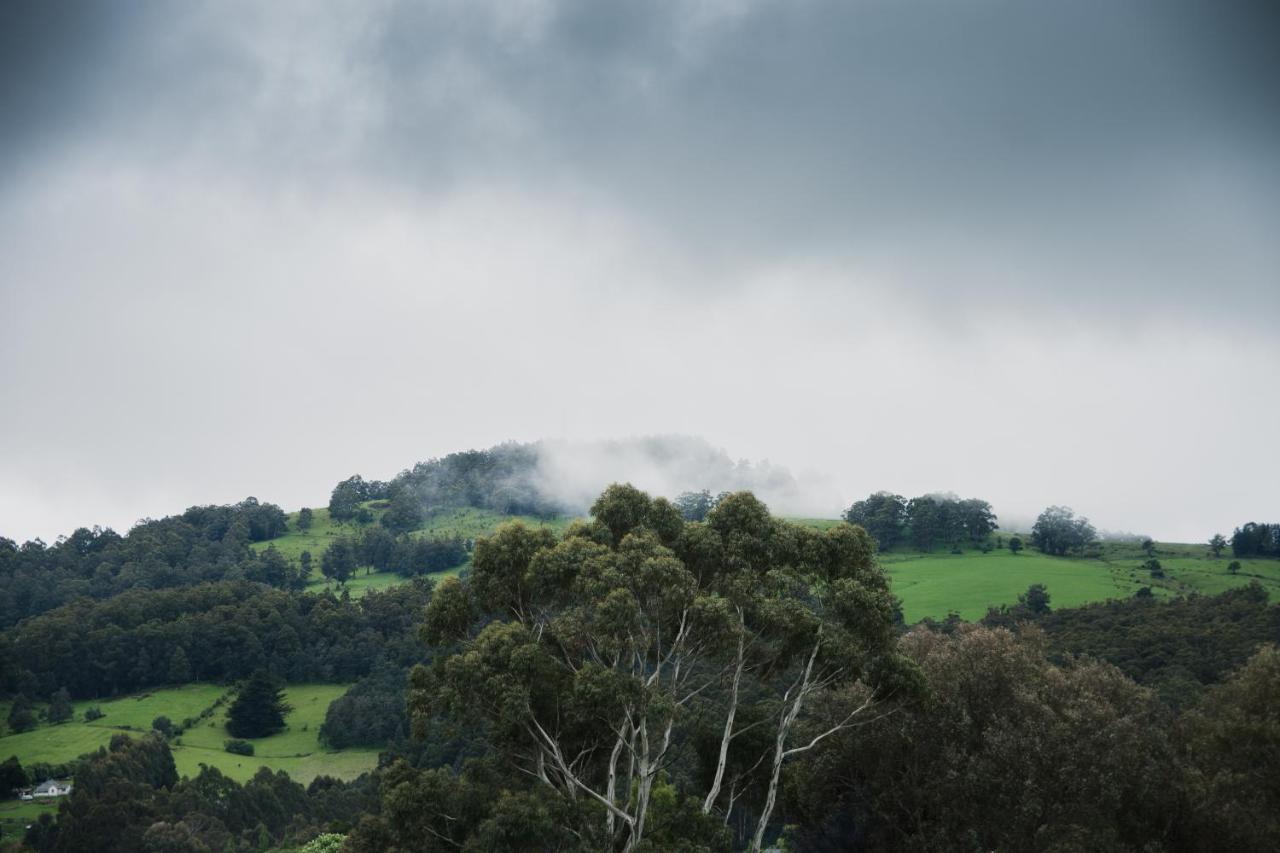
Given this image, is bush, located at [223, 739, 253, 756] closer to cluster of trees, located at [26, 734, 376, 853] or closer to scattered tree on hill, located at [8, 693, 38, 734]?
cluster of trees, located at [26, 734, 376, 853]

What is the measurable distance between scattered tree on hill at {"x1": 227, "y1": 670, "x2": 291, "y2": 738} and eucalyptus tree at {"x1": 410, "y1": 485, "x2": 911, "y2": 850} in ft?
206

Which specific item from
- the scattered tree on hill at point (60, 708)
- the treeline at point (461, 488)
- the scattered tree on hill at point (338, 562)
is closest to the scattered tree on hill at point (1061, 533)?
the treeline at point (461, 488)

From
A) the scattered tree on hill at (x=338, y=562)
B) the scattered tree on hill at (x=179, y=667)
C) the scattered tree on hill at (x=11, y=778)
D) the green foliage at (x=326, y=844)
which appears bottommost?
the scattered tree on hill at (x=11, y=778)

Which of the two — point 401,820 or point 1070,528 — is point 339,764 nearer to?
point 401,820

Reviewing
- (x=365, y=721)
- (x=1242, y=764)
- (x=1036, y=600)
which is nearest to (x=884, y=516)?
(x=1036, y=600)

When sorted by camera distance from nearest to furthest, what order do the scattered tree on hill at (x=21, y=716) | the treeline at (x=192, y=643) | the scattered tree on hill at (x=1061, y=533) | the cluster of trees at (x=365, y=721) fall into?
the scattered tree on hill at (x=21, y=716)
the cluster of trees at (x=365, y=721)
the treeline at (x=192, y=643)
the scattered tree on hill at (x=1061, y=533)

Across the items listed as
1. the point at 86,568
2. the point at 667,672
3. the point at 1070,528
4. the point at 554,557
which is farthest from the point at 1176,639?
the point at 86,568

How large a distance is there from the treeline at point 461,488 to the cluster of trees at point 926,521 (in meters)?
58.7

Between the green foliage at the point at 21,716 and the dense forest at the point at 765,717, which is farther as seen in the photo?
the green foliage at the point at 21,716

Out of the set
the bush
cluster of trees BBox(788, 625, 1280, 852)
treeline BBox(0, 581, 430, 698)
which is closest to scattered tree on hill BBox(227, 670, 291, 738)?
the bush

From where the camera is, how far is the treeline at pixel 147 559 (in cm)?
11114

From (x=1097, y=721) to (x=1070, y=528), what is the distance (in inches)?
3730

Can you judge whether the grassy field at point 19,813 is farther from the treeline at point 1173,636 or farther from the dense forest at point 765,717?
the treeline at point 1173,636

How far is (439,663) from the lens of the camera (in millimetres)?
17562
